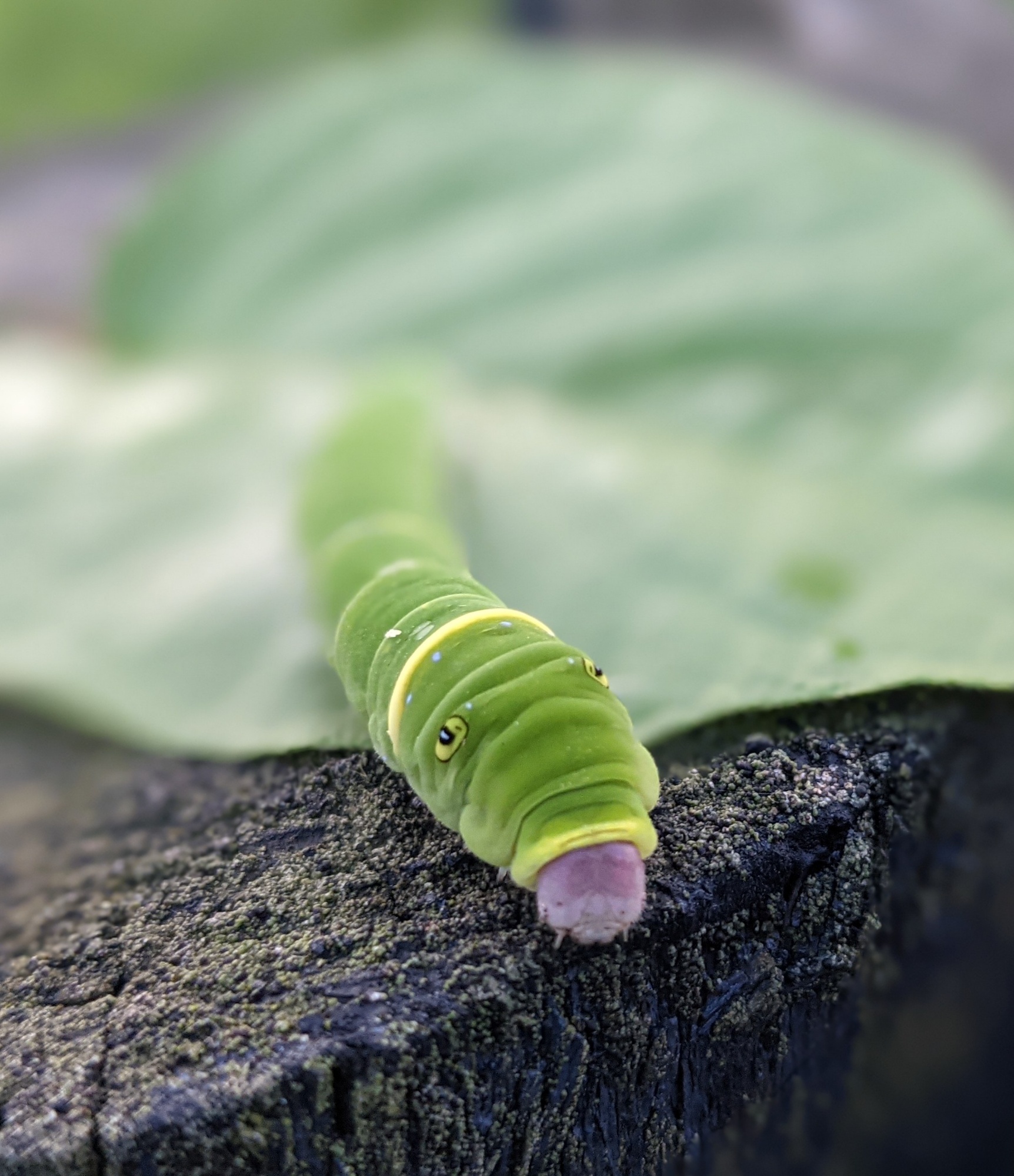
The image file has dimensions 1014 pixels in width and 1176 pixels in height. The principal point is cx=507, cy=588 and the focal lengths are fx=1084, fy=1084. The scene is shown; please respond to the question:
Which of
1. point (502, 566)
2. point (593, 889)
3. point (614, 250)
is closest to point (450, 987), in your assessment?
point (593, 889)

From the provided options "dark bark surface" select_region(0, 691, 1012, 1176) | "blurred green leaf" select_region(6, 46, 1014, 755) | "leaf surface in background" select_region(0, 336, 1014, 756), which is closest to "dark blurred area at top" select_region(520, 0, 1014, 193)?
"blurred green leaf" select_region(6, 46, 1014, 755)

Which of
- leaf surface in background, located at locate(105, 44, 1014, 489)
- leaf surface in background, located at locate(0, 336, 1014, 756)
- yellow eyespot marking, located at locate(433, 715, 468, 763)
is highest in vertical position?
leaf surface in background, located at locate(105, 44, 1014, 489)

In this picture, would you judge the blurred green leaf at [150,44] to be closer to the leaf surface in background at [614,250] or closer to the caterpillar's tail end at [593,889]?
the leaf surface in background at [614,250]

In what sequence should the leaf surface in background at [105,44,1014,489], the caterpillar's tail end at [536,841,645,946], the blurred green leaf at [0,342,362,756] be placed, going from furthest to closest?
1. the leaf surface in background at [105,44,1014,489]
2. the blurred green leaf at [0,342,362,756]
3. the caterpillar's tail end at [536,841,645,946]

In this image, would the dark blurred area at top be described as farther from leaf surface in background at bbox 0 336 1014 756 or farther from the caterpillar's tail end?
the caterpillar's tail end

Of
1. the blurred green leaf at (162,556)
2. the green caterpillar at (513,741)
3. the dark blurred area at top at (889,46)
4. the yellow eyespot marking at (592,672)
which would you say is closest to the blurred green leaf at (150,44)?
the dark blurred area at top at (889,46)

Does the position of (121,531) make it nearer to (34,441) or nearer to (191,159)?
(34,441)

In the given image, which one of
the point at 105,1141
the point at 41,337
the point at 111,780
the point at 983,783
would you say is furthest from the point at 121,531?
the point at 983,783
